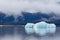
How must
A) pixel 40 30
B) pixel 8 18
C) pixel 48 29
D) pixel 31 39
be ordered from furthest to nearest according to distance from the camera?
pixel 8 18, pixel 48 29, pixel 40 30, pixel 31 39

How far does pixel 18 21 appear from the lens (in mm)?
4293

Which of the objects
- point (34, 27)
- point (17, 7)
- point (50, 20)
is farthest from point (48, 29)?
point (17, 7)

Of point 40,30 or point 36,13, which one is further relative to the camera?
point 36,13

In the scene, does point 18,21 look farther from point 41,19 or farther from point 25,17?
point 41,19

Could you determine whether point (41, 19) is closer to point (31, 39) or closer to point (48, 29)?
point (48, 29)

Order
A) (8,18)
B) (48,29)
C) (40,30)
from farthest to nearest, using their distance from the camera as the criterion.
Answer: (8,18), (48,29), (40,30)

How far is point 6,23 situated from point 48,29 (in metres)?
1.43

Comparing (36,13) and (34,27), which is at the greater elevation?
(36,13)

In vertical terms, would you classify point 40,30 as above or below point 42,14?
below

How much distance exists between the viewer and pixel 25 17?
4.27 meters

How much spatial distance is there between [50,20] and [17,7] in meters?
0.76

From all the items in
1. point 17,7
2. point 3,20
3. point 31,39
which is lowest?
point 31,39

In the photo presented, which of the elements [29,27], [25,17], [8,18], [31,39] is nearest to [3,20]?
[8,18]

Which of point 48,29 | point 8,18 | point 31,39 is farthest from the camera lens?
point 8,18
